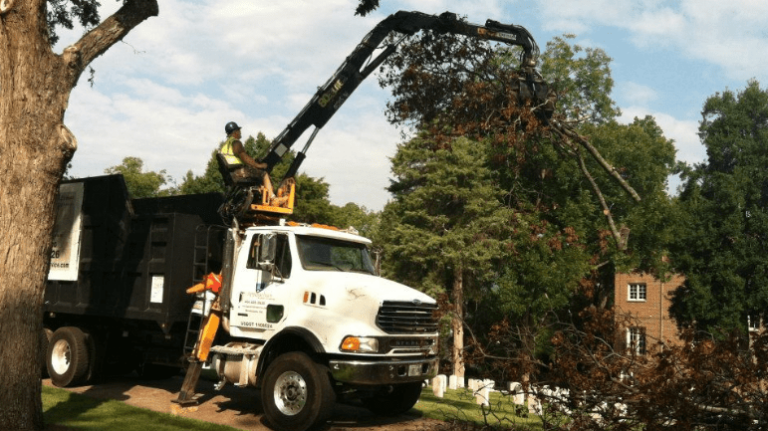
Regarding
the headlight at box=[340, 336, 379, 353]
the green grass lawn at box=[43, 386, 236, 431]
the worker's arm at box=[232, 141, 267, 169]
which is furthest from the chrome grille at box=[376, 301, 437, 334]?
the worker's arm at box=[232, 141, 267, 169]

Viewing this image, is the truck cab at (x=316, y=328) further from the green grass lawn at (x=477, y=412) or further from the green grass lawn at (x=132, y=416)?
the green grass lawn at (x=132, y=416)

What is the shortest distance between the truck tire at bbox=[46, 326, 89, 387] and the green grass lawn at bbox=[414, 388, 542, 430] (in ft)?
19.2

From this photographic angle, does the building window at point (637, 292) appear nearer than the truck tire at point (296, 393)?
No

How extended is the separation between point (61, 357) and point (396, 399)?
643 cm

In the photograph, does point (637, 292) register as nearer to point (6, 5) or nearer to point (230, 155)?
point (230, 155)

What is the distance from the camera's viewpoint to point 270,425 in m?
10.8

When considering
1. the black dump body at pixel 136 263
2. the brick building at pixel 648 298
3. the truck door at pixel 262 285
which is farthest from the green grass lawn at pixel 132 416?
the brick building at pixel 648 298

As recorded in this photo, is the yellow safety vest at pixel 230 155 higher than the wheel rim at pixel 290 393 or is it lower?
higher

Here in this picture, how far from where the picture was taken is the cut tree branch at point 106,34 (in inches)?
395

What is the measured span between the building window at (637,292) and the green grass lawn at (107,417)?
153 feet

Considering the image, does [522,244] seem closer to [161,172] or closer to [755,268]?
[755,268]

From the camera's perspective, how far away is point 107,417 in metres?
11.0

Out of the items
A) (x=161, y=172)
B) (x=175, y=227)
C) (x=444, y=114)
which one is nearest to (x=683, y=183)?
(x=444, y=114)

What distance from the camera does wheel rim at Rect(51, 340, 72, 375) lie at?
14188mm
